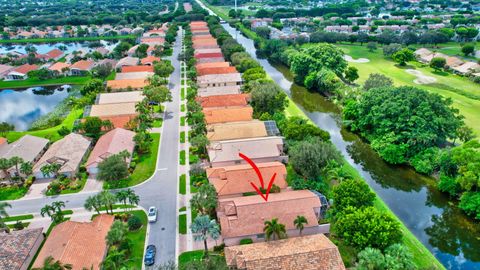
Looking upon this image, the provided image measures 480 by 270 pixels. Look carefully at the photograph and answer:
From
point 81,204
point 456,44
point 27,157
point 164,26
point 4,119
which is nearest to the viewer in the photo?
point 81,204

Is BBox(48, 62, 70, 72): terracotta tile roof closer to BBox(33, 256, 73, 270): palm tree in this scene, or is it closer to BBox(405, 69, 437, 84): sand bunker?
BBox(33, 256, 73, 270): palm tree

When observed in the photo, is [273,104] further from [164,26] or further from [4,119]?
[164,26]

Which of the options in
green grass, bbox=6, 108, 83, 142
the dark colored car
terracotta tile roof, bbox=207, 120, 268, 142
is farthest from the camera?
green grass, bbox=6, 108, 83, 142

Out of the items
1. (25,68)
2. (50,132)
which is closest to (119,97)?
(50,132)

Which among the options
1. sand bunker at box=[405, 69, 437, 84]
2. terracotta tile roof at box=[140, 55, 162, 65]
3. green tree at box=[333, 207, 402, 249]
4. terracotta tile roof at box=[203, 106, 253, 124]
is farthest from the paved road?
sand bunker at box=[405, 69, 437, 84]

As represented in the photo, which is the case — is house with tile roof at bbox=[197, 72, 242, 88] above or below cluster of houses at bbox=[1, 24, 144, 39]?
below

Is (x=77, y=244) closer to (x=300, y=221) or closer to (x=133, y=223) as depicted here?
(x=133, y=223)

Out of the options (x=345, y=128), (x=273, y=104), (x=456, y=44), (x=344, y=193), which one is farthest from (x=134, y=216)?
(x=456, y=44)

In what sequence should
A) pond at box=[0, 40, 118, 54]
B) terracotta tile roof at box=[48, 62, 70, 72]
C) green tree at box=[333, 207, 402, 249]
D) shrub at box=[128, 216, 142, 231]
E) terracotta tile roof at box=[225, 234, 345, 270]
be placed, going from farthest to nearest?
1. pond at box=[0, 40, 118, 54]
2. terracotta tile roof at box=[48, 62, 70, 72]
3. shrub at box=[128, 216, 142, 231]
4. green tree at box=[333, 207, 402, 249]
5. terracotta tile roof at box=[225, 234, 345, 270]
